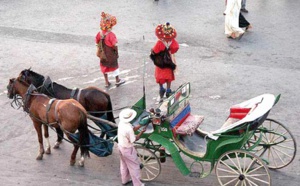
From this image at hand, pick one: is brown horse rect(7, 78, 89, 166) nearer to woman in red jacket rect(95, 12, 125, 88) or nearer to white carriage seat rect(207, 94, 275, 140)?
white carriage seat rect(207, 94, 275, 140)

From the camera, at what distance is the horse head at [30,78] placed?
7.03 m

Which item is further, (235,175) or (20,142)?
(20,142)

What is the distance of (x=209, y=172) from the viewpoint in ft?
20.7

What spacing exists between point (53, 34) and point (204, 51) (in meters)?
3.83

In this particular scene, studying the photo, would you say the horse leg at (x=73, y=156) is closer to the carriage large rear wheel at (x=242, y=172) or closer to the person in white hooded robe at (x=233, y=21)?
the carriage large rear wheel at (x=242, y=172)

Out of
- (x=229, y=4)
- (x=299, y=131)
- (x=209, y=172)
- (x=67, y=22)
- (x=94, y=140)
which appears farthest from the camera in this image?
(x=67, y=22)

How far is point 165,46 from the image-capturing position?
323 inches

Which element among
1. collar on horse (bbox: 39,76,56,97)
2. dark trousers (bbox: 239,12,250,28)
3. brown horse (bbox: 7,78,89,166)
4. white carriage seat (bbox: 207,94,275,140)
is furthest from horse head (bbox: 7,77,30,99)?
dark trousers (bbox: 239,12,250,28)

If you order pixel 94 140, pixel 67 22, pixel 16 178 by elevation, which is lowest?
pixel 16 178

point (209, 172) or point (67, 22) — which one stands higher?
point (67, 22)

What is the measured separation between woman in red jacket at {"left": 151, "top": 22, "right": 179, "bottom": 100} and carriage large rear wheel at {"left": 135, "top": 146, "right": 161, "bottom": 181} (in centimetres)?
218

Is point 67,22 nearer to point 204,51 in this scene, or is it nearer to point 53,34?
point 53,34

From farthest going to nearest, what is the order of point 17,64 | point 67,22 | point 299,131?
point 67,22 → point 17,64 → point 299,131

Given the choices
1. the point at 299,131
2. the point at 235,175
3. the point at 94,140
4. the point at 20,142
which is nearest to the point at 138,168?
the point at 94,140
